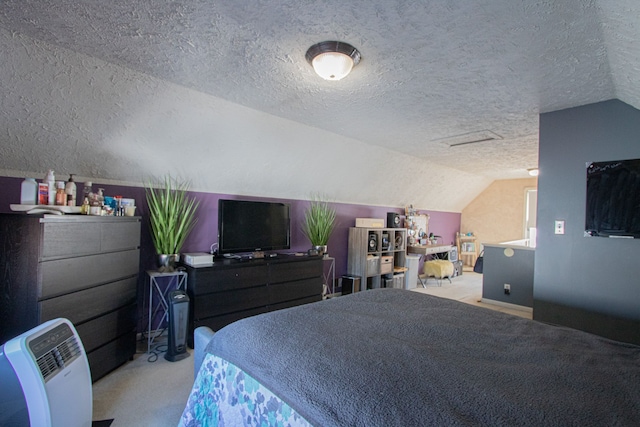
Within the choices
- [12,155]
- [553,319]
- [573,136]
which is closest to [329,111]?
[573,136]

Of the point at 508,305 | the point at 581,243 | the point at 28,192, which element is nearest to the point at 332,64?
the point at 28,192

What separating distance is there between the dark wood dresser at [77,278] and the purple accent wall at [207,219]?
1.68 ft

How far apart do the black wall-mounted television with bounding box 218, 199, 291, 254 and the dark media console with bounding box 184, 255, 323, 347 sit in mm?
200

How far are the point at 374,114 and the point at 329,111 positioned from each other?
18.1 inches

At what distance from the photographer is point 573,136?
8.81 ft

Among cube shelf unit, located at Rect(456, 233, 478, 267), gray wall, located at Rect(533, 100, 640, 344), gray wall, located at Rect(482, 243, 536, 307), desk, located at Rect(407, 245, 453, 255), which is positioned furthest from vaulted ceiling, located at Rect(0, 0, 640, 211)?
cube shelf unit, located at Rect(456, 233, 478, 267)

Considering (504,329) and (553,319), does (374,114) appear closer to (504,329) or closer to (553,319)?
(504,329)

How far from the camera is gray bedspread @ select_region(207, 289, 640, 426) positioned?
0.94m

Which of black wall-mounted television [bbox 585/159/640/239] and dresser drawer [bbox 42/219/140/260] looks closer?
dresser drawer [bbox 42/219/140/260]

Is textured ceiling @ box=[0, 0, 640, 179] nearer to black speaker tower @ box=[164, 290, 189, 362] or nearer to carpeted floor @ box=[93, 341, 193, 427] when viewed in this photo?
black speaker tower @ box=[164, 290, 189, 362]

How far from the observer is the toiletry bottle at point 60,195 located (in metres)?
2.13

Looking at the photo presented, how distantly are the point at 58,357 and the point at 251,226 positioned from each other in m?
2.08

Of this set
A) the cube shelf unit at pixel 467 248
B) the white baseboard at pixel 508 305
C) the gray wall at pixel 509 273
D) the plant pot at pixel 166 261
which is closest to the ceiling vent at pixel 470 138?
the gray wall at pixel 509 273

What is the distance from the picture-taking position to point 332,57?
6.13ft
